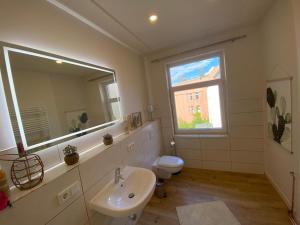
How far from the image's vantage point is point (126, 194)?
4.60 feet

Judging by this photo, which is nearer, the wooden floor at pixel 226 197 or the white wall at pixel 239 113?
the wooden floor at pixel 226 197

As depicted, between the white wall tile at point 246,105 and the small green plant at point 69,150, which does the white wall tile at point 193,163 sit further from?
the small green plant at point 69,150

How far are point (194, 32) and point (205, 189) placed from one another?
2290 mm

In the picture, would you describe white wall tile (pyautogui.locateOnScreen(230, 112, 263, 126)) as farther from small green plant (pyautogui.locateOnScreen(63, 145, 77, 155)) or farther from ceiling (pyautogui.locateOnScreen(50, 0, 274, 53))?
small green plant (pyautogui.locateOnScreen(63, 145, 77, 155))

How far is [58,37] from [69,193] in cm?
123

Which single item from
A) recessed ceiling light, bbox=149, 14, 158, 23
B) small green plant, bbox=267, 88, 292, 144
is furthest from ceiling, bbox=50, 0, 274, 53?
small green plant, bbox=267, 88, 292, 144

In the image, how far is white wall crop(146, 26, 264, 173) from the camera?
214 centimetres

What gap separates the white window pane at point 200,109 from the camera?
8.19 ft

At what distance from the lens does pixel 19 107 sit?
3.04ft

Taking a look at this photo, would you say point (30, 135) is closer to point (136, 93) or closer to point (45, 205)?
point (45, 205)

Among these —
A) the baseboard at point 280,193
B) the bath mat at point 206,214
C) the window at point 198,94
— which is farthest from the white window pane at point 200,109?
the bath mat at point 206,214

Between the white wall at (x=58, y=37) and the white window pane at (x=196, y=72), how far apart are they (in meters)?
0.93

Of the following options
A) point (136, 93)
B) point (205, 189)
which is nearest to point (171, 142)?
point (205, 189)

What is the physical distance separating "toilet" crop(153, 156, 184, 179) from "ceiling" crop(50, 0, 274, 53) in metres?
1.87
